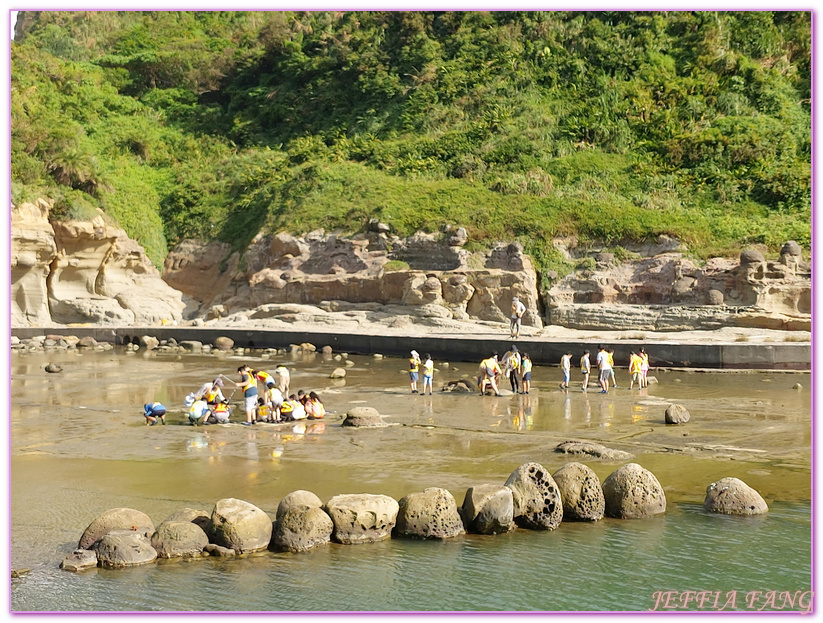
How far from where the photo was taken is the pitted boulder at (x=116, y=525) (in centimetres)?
1000

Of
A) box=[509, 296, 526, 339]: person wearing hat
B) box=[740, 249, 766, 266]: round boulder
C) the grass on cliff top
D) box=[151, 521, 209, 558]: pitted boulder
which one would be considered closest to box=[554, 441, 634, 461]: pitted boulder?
box=[151, 521, 209, 558]: pitted boulder

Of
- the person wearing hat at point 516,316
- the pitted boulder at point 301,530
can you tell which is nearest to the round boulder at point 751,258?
the person wearing hat at point 516,316

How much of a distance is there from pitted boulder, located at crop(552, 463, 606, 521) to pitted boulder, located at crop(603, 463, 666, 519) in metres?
0.15

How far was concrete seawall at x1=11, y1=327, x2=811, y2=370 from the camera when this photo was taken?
24.5 m

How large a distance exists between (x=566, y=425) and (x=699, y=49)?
102 feet

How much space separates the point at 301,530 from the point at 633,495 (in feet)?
12.2

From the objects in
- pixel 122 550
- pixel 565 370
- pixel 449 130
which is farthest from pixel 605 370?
pixel 449 130

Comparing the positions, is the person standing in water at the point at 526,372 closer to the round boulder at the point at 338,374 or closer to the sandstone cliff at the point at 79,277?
the round boulder at the point at 338,374

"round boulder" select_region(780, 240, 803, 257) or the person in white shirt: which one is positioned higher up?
"round boulder" select_region(780, 240, 803, 257)

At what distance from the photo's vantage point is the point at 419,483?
Result: 41.6 ft

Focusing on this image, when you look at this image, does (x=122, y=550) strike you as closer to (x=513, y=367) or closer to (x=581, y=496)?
(x=581, y=496)

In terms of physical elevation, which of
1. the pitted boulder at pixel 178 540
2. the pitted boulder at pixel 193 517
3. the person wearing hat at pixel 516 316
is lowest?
the pitted boulder at pixel 178 540

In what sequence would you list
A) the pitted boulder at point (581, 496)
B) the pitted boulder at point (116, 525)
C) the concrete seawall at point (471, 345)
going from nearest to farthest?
1. the pitted boulder at point (116, 525)
2. the pitted boulder at point (581, 496)
3. the concrete seawall at point (471, 345)

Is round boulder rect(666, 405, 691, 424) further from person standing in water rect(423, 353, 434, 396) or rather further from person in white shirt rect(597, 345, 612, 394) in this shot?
person standing in water rect(423, 353, 434, 396)
